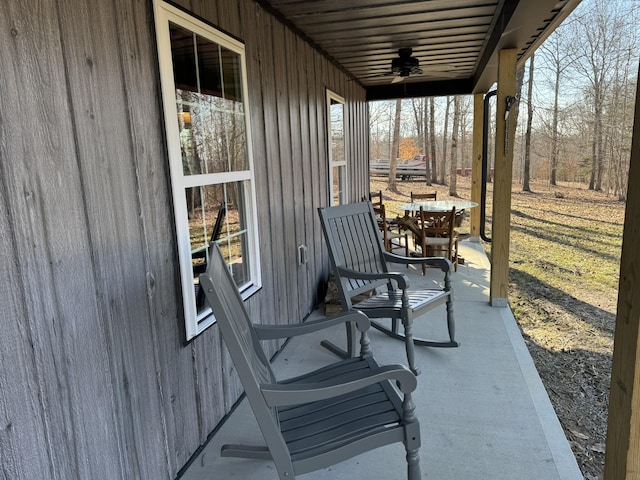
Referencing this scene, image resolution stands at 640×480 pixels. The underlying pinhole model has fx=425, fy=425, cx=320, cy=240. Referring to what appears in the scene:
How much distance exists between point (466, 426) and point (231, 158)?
192 cm

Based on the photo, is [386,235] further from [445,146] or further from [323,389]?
[445,146]

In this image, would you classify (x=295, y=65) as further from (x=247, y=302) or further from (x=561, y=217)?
(x=561, y=217)

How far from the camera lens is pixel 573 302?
4.74 m

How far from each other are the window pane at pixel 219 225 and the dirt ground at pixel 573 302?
6.92 feet

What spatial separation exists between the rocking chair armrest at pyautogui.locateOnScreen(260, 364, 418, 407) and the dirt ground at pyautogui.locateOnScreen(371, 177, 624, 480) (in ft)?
4.19

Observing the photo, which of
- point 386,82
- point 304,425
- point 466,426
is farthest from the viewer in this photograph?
point 386,82

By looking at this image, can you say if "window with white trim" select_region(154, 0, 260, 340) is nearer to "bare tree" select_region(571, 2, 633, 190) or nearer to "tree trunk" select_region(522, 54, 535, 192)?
"bare tree" select_region(571, 2, 633, 190)

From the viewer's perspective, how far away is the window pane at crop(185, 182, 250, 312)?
2.07 meters

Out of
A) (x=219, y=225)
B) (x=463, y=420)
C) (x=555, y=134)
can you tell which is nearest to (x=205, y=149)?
(x=219, y=225)

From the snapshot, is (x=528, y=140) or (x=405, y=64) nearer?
(x=405, y=64)

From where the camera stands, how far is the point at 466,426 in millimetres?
2158

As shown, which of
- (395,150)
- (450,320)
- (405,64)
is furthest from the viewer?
(395,150)

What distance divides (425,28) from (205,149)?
96.9 inches

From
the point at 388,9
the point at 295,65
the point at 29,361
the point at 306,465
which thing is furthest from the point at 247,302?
the point at 388,9
